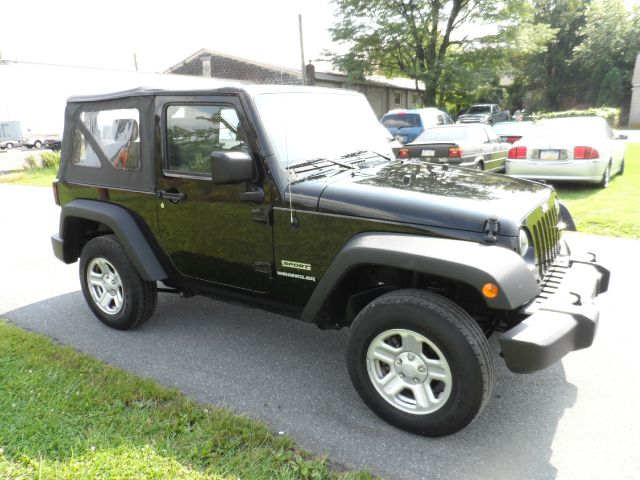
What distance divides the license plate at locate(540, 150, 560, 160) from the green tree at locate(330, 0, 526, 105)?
19656 millimetres

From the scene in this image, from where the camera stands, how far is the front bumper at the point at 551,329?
97.1 inches

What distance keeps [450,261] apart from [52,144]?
28.2 metres

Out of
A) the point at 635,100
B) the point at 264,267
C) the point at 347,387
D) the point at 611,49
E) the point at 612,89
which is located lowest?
the point at 347,387

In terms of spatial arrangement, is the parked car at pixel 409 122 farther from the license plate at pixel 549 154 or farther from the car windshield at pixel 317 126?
the car windshield at pixel 317 126

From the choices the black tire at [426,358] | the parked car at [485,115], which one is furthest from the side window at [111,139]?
the parked car at [485,115]

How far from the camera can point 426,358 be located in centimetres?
276

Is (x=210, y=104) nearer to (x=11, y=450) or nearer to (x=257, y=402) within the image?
(x=257, y=402)

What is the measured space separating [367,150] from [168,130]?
150 cm

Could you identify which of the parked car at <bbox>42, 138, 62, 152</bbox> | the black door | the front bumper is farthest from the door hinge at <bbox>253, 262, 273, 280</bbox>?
the parked car at <bbox>42, 138, 62, 152</bbox>

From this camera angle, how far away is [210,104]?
11.3ft

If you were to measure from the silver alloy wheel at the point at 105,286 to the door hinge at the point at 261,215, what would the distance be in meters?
1.54

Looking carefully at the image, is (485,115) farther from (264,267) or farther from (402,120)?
(264,267)

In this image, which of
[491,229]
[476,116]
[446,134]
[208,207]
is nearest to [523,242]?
[491,229]

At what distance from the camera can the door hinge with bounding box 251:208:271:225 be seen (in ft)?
10.7
